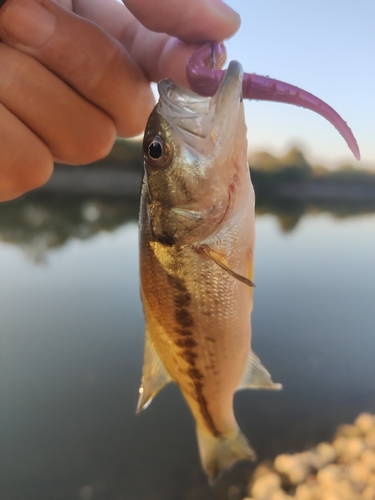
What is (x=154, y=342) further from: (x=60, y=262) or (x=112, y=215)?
(x=112, y=215)

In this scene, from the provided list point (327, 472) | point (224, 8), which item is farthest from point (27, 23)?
point (327, 472)

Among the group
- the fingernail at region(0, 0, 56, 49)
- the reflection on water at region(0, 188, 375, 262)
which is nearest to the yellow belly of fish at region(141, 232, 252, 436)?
the fingernail at region(0, 0, 56, 49)

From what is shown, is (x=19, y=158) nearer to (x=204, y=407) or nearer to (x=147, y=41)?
(x=147, y=41)

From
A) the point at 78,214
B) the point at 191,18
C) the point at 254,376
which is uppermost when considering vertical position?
the point at 191,18

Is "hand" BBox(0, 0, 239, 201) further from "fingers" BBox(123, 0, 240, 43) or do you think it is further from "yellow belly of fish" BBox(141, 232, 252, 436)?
"yellow belly of fish" BBox(141, 232, 252, 436)

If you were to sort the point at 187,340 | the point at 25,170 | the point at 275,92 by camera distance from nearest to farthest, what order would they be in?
the point at 275,92 < the point at 187,340 < the point at 25,170

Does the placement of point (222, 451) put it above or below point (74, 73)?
below

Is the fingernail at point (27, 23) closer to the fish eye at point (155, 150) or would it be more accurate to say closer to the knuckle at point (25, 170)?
the knuckle at point (25, 170)
